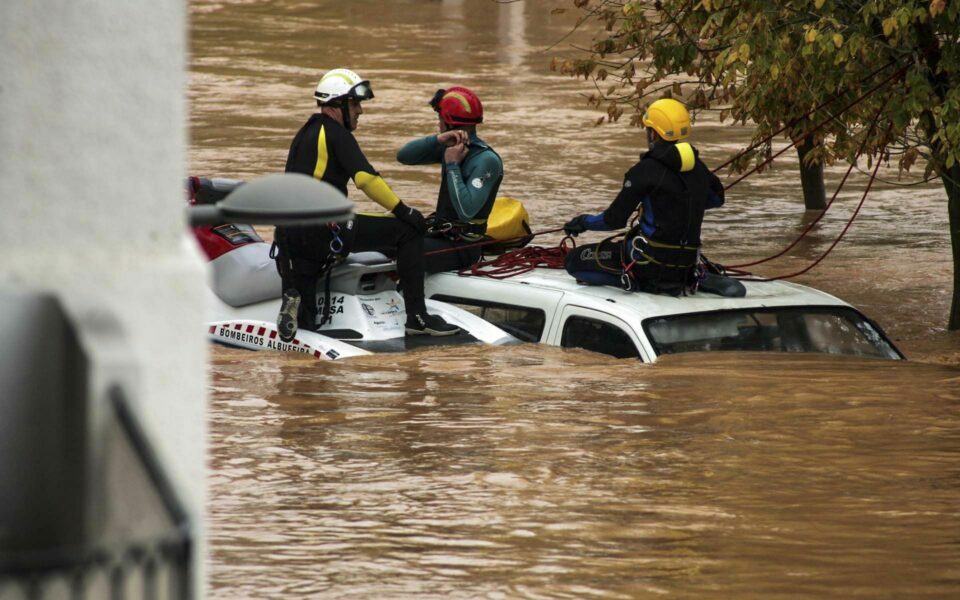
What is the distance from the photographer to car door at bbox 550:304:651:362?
9.11m

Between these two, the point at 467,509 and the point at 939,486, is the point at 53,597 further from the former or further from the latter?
the point at 939,486

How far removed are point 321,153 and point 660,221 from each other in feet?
6.88

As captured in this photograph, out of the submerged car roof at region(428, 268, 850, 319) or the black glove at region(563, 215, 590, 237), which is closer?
the submerged car roof at region(428, 268, 850, 319)

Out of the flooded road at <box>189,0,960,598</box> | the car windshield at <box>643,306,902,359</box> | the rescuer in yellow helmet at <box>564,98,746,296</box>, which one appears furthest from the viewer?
the rescuer in yellow helmet at <box>564,98,746,296</box>

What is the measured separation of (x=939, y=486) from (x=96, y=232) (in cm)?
483

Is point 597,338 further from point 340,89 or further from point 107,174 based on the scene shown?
point 107,174

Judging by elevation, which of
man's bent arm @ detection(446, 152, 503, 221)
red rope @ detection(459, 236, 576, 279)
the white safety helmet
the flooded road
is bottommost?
→ the flooded road

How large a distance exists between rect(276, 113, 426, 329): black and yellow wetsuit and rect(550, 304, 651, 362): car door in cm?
99

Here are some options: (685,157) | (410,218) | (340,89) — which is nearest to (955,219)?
(685,157)

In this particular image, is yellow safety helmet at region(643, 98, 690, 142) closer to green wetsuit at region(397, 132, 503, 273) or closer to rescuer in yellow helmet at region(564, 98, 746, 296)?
rescuer in yellow helmet at region(564, 98, 746, 296)

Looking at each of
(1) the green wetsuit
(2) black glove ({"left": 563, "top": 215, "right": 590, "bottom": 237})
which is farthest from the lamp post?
(1) the green wetsuit

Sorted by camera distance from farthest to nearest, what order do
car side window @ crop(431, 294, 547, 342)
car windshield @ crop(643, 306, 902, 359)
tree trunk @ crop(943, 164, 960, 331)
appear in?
tree trunk @ crop(943, 164, 960, 331) < car side window @ crop(431, 294, 547, 342) < car windshield @ crop(643, 306, 902, 359)

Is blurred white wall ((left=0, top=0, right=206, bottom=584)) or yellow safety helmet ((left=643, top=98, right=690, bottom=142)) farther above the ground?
blurred white wall ((left=0, top=0, right=206, bottom=584))

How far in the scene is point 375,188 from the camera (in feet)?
33.5
